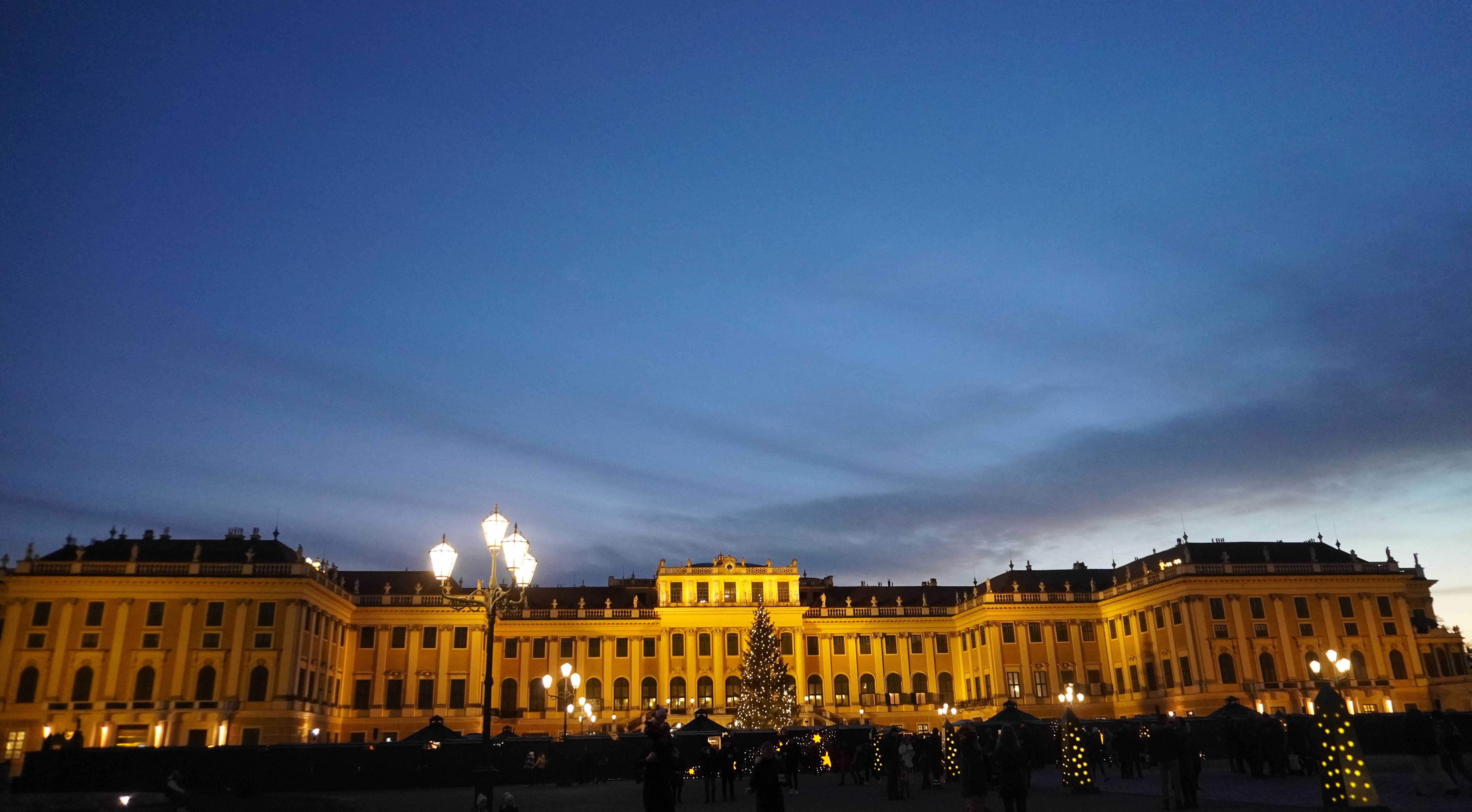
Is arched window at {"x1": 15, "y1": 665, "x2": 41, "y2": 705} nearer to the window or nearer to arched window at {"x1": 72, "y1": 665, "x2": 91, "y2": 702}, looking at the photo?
arched window at {"x1": 72, "y1": 665, "x2": 91, "y2": 702}

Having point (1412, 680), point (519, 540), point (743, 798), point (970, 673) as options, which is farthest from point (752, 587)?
point (519, 540)

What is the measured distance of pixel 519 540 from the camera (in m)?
18.7

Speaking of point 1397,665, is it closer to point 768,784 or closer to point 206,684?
point 768,784

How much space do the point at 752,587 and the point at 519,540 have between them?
5793 centimetres

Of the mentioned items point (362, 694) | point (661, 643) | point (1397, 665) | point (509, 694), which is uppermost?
point (661, 643)

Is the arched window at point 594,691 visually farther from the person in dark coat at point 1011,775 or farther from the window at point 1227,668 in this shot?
the person in dark coat at point 1011,775

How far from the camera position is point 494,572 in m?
17.6

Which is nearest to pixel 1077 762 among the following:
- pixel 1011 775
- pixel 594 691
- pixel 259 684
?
pixel 1011 775

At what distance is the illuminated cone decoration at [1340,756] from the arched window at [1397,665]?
197ft

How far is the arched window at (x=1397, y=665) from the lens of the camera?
6216 cm

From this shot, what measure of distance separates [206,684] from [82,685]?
614 centimetres

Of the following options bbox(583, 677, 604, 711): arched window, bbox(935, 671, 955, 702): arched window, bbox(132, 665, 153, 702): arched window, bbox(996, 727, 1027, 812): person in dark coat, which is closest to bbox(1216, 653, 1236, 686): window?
bbox(935, 671, 955, 702): arched window

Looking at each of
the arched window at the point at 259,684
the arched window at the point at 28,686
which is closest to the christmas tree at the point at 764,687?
the arched window at the point at 259,684

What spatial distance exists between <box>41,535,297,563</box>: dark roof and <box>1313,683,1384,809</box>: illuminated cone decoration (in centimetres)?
5682
